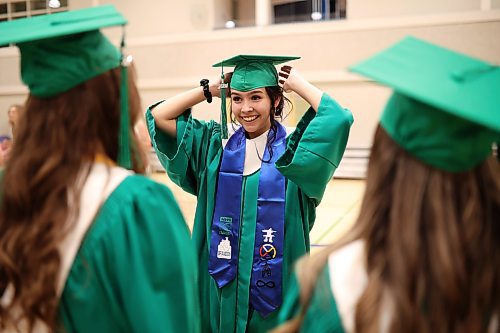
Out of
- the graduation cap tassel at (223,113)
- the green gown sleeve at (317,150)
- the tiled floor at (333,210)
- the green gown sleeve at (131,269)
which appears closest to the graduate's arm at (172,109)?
the graduation cap tassel at (223,113)

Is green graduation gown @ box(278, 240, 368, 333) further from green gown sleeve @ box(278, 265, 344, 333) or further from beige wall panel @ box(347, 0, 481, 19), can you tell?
beige wall panel @ box(347, 0, 481, 19)

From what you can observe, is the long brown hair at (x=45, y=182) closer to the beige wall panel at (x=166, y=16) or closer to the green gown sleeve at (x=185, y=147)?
the green gown sleeve at (x=185, y=147)

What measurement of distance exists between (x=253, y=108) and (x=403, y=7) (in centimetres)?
692

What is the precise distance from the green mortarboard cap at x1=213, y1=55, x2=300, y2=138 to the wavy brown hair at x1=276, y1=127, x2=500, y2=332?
157 cm

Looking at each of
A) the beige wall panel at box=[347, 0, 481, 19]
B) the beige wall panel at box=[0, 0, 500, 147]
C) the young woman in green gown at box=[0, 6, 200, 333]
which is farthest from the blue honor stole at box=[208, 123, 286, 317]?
the beige wall panel at box=[347, 0, 481, 19]

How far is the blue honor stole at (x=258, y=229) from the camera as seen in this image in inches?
93.4

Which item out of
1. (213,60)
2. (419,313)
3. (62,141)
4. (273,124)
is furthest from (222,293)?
(213,60)

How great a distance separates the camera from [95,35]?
4.16ft

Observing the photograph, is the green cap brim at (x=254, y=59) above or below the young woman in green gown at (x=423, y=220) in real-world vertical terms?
above

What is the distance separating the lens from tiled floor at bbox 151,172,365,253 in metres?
5.80

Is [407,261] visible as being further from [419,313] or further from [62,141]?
[62,141]

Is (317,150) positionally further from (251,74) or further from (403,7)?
(403,7)

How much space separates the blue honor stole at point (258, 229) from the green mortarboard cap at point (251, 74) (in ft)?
0.76

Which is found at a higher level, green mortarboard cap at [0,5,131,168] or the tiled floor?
green mortarboard cap at [0,5,131,168]
